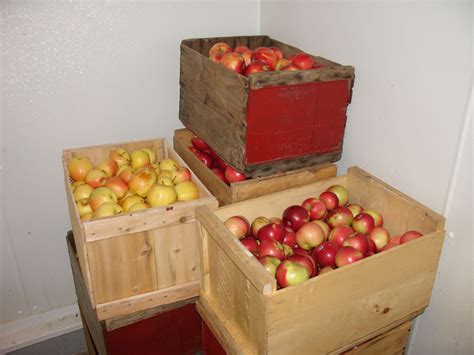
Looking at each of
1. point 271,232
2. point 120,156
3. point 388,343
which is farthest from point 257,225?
point 120,156

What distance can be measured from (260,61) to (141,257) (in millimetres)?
842

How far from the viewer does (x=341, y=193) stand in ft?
5.41

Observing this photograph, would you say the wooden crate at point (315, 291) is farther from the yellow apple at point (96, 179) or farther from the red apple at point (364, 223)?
the yellow apple at point (96, 179)

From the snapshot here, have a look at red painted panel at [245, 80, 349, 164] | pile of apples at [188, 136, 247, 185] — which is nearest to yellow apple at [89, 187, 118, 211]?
pile of apples at [188, 136, 247, 185]

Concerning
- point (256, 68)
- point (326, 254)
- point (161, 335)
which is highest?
Answer: point (256, 68)

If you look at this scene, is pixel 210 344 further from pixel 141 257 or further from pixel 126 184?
pixel 126 184

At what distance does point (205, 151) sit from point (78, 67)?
65cm

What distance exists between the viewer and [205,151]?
1.91 m

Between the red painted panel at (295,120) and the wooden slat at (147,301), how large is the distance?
548 millimetres

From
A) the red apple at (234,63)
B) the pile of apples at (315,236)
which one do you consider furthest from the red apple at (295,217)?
the red apple at (234,63)

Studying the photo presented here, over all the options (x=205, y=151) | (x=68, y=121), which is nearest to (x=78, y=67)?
(x=68, y=121)

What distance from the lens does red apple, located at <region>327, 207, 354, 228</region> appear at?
5.09ft

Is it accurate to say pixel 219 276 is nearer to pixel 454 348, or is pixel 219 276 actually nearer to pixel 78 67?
pixel 454 348

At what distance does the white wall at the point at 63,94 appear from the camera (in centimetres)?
177
